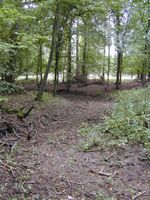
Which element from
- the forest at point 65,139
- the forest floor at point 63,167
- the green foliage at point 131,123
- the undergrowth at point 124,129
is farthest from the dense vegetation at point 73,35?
the undergrowth at point 124,129

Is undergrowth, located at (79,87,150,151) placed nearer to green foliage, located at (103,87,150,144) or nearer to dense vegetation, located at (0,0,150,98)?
green foliage, located at (103,87,150,144)

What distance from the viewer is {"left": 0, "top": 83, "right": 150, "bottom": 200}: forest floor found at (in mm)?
4367

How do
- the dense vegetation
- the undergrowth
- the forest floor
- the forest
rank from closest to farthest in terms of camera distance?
1. the forest floor
2. the forest
3. the undergrowth
4. the dense vegetation

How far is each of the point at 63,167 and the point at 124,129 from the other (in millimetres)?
2456

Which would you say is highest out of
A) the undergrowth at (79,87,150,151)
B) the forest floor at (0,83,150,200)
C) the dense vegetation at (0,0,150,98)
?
the dense vegetation at (0,0,150,98)

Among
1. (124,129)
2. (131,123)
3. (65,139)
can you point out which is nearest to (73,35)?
(131,123)

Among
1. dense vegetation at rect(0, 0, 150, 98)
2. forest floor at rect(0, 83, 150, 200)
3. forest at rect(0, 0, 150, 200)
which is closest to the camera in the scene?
forest floor at rect(0, 83, 150, 200)

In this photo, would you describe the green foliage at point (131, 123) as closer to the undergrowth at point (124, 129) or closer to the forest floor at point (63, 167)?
the undergrowth at point (124, 129)

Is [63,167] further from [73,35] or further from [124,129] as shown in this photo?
[73,35]

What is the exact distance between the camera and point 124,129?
707cm

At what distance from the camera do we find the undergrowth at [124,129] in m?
6.52

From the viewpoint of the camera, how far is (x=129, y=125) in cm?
711

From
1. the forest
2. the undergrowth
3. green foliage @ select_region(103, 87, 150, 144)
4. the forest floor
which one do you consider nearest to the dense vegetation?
the forest

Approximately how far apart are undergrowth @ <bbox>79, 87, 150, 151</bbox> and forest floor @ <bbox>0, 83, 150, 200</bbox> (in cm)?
27
